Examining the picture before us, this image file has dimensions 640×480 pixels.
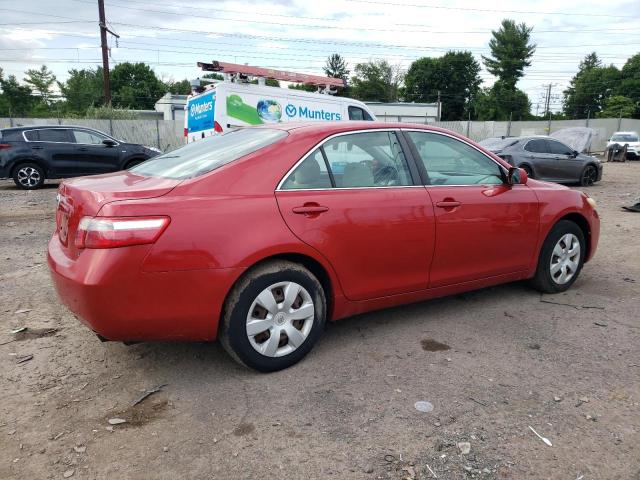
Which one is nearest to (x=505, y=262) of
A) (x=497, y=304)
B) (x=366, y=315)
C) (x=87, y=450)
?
(x=497, y=304)

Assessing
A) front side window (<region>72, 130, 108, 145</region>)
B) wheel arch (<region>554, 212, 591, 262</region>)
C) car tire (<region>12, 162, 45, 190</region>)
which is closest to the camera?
wheel arch (<region>554, 212, 591, 262</region>)

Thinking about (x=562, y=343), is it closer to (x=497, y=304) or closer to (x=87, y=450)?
(x=497, y=304)

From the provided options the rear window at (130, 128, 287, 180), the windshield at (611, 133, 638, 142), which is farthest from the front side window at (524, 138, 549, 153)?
the windshield at (611, 133, 638, 142)

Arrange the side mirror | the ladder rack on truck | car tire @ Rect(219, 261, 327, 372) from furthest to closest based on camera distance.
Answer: the ladder rack on truck, the side mirror, car tire @ Rect(219, 261, 327, 372)

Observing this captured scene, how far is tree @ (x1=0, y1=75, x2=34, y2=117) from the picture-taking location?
5728 centimetres

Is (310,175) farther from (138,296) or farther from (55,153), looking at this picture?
(55,153)

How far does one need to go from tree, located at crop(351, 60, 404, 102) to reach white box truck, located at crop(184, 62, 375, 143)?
7131cm

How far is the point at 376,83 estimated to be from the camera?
81.4 meters

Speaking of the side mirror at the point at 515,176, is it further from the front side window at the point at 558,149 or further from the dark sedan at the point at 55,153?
the dark sedan at the point at 55,153

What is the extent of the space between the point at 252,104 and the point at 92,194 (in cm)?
904

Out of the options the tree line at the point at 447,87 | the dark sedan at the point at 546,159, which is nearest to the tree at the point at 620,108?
the tree line at the point at 447,87

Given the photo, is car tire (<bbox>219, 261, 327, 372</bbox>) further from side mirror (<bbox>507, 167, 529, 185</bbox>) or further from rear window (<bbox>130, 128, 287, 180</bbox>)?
side mirror (<bbox>507, 167, 529, 185</bbox>)

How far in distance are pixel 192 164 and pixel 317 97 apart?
938 centimetres

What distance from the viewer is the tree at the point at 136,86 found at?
7019 centimetres
